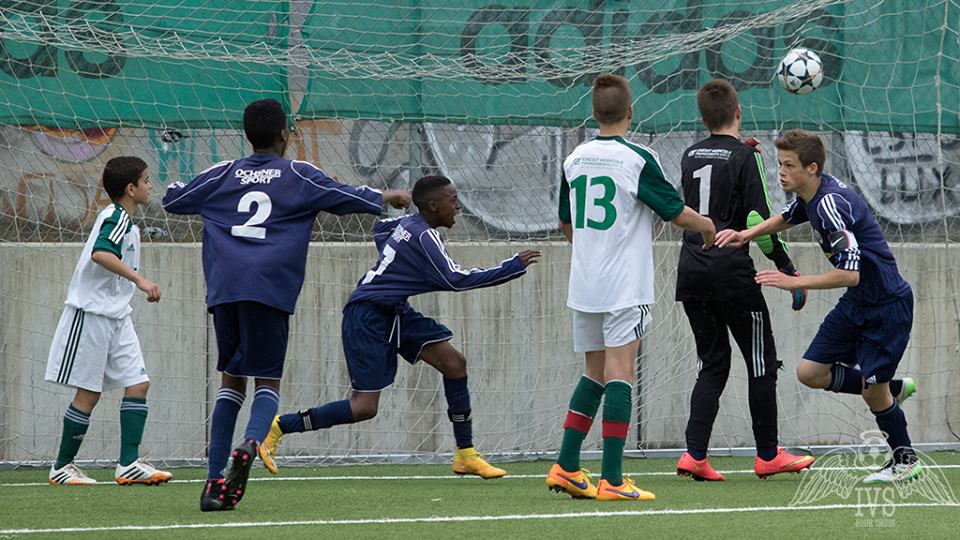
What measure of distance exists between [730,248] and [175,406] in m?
3.73

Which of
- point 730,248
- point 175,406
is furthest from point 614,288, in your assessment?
point 175,406

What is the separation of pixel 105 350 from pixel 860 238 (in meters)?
3.95

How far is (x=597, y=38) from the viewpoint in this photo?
9.10 meters

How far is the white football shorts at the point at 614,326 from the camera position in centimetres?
604

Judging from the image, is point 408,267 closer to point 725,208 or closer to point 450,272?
point 450,272

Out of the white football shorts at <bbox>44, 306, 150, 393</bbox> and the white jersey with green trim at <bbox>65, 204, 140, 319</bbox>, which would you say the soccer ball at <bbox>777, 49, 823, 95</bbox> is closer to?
the white jersey with green trim at <bbox>65, 204, 140, 319</bbox>

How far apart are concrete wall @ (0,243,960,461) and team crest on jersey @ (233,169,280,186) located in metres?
2.99

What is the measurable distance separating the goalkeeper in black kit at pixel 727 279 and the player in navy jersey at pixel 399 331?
105 cm

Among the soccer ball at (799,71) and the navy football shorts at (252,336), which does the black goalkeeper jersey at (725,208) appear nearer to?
the soccer ball at (799,71)

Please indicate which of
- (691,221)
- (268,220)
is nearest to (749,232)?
(691,221)

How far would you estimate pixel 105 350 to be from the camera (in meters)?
7.49

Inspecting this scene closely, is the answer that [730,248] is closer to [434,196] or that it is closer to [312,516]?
[434,196]

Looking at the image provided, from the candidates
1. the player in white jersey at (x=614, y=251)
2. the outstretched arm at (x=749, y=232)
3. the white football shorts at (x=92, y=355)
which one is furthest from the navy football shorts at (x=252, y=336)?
the outstretched arm at (x=749, y=232)

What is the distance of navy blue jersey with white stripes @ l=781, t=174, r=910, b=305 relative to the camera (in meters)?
6.50
